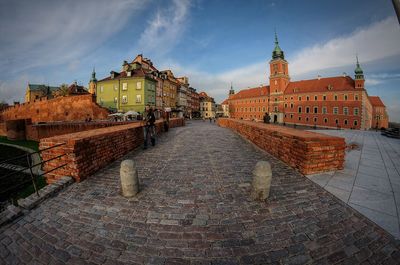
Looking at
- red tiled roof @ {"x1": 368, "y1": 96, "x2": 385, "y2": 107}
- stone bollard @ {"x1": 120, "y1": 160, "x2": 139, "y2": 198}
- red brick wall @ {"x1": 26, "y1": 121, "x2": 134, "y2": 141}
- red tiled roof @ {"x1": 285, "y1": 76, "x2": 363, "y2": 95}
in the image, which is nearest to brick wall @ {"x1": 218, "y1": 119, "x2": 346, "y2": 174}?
stone bollard @ {"x1": 120, "y1": 160, "x2": 139, "y2": 198}

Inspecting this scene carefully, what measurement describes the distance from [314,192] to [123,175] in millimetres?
4008

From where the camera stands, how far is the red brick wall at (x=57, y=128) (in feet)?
60.2

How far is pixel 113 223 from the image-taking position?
3.07m

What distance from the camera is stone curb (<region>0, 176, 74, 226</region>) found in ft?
10.8

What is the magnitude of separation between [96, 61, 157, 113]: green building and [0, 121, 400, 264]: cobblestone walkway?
125 feet

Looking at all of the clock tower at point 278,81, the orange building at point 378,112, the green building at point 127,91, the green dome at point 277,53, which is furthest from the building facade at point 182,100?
the orange building at point 378,112

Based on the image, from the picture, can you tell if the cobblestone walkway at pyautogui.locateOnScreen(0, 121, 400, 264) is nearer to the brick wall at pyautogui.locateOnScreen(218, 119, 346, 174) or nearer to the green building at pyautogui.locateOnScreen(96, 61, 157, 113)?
the brick wall at pyautogui.locateOnScreen(218, 119, 346, 174)

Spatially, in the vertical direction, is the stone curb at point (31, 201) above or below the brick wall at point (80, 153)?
below

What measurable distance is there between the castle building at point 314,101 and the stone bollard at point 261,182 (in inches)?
1847

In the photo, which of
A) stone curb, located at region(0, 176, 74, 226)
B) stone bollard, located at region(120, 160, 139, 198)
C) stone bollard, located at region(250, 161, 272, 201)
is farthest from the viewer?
stone bollard, located at region(120, 160, 139, 198)

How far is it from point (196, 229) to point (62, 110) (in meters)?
41.4

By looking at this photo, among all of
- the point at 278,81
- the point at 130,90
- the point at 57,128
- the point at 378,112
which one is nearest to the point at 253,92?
the point at 278,81

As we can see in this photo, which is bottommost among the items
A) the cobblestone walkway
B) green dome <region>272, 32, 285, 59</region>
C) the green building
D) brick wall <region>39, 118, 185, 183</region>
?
the cobblestone walkway

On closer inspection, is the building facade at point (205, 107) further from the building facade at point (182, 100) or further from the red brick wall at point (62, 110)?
the red brick wall at point (62, 110)
